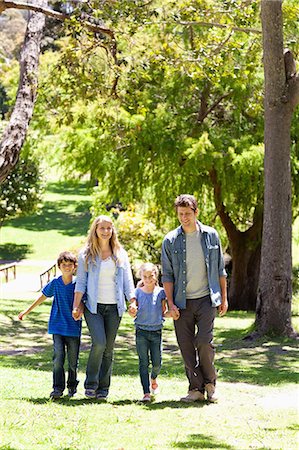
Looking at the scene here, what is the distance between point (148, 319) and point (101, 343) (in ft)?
1.71

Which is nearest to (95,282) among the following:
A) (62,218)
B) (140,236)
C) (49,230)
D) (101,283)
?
(101,283)

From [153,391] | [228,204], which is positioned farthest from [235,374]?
[228,204]

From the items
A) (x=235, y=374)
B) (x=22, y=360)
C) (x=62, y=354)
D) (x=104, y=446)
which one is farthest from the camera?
(x=22, y=360)

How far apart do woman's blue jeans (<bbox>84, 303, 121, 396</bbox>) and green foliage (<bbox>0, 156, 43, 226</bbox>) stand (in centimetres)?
2912

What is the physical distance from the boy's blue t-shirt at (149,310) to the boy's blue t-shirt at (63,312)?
1.95 feet

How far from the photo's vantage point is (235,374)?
10789 millimetres

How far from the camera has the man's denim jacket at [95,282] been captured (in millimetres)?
7891

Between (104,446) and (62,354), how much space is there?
2.08 m

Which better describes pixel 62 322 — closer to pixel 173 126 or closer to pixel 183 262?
pixel 183 262

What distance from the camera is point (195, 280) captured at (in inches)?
317

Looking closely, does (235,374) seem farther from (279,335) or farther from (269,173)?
(269,173)

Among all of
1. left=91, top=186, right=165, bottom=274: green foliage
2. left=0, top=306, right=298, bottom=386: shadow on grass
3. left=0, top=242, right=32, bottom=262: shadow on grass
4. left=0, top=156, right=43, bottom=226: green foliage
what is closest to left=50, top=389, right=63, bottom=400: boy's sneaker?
left=0, top=306, right=298, bottom=386: shadow on grass

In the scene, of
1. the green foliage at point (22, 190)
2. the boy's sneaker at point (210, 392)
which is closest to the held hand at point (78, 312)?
the boy's sneaker at point (210, 392)

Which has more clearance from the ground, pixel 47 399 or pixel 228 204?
pixel 228 204
